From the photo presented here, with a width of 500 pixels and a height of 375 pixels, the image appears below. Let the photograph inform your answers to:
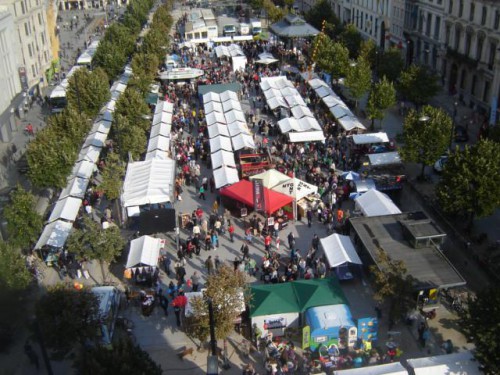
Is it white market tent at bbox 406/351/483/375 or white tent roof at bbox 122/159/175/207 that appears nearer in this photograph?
white market tent at bbox 406/351/483/375

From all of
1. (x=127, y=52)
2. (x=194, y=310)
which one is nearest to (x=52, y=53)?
(x=127, y=52)

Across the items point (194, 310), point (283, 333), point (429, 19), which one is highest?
point (429, 19)

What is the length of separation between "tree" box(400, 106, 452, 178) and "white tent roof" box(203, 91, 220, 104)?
1827 centimetres

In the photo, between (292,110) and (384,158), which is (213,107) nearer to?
(292,110)

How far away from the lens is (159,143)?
35.9 m

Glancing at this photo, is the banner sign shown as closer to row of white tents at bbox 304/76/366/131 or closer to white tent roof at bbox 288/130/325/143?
white tent roof at bbox 288/130/325/143

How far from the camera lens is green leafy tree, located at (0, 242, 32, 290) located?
19391 millimetres

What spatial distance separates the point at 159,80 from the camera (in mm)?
54625

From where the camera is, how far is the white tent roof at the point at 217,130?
37.3 metres

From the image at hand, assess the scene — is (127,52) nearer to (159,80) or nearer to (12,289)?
(159,80)

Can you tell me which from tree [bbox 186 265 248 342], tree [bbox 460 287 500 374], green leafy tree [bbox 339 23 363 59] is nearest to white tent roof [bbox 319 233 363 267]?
tree [bbox 186 265 248 342]

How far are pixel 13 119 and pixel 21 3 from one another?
1286 cm

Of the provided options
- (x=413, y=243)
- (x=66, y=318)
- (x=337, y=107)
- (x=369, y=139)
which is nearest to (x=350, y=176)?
(x=369, y=139)

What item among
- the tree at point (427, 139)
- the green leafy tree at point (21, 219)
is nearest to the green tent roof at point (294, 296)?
the green leafy tree at point (21, 219)
